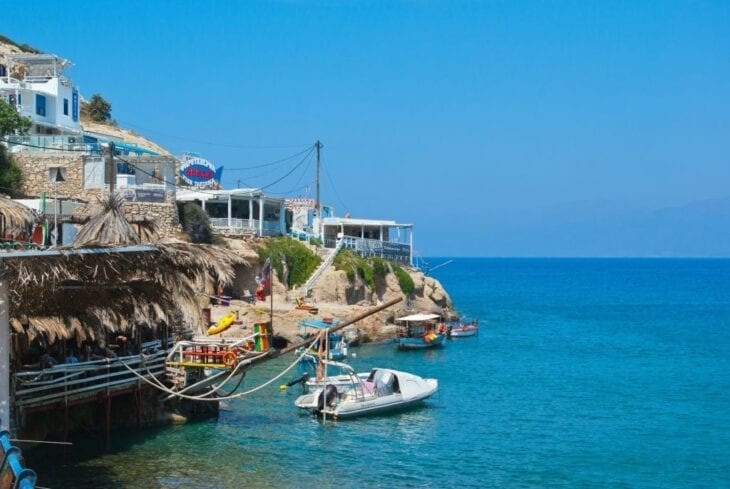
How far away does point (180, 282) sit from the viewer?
893 inches

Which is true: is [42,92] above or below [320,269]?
above

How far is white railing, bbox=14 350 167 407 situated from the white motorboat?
5878 mm

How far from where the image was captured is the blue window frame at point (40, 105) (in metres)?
54.9

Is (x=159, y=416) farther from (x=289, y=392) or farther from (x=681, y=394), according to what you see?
(x=681, y=394)

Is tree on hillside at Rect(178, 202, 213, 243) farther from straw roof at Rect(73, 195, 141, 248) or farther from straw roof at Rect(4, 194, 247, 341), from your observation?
straw roof at Rect(73, 195, 141, 248)

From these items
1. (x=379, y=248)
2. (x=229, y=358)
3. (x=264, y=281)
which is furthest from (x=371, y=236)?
(x=229, y=358)

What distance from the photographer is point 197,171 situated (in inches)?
2183

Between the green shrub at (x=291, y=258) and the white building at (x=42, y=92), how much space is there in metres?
13.9

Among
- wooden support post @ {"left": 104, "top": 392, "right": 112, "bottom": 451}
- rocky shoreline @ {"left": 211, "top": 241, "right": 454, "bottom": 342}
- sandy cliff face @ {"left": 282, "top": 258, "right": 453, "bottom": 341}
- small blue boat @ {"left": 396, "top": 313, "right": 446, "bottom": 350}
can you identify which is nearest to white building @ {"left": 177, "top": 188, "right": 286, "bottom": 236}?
rocky shoreline @ {"left": 211, "top": 241, "right": 454, "bottom": 342}

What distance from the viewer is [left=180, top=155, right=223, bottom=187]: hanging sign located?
180ft

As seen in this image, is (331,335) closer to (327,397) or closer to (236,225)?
(236,225)

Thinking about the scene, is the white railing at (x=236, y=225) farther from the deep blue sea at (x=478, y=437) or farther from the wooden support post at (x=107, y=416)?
the wooden support post at (x=107, y=416)

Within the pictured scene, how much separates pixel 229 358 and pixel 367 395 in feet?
23.2

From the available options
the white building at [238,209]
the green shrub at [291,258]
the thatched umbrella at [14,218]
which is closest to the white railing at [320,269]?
the green shrub at [291,258]
